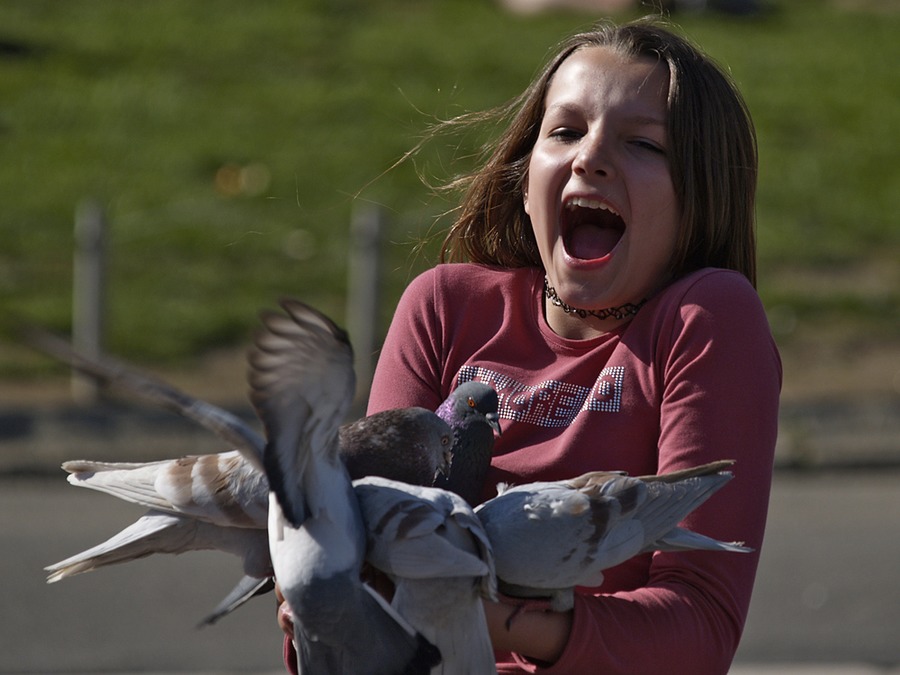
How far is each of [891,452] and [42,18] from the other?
9389 mm

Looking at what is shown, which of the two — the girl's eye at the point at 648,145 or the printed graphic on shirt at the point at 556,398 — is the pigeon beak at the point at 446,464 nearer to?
the printed graphic on shirt at the point at 556,398

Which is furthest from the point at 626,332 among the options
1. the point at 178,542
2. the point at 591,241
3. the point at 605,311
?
the point at 178,542

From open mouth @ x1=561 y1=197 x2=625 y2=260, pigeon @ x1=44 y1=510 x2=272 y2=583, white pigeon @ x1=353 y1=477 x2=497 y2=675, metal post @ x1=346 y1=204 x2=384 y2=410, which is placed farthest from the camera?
metal post @ x1=346 y1=204 x2=384 y2=410

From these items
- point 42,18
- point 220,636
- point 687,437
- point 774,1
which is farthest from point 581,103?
point 774,1

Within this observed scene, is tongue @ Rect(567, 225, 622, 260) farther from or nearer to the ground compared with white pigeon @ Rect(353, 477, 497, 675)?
farther from the ground

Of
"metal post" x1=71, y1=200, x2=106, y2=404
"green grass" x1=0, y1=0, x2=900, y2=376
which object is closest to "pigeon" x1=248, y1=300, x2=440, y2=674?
"green grass" x1=0, y1=0, x2=900, y2=376

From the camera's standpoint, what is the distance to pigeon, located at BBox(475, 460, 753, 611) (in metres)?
1.88

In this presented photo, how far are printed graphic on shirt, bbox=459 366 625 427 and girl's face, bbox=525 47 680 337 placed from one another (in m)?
0.15

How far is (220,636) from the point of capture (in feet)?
17.1

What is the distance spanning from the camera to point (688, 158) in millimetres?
2262

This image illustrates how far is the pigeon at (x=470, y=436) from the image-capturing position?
2.12 metres

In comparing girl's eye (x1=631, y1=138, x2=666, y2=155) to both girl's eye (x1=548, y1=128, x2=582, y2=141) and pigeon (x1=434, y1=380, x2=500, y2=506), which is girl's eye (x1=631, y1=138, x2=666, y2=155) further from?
pigeon (x1=434, y1=380, x2=500, y2=506)

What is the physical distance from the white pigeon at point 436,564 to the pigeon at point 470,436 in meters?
0.26

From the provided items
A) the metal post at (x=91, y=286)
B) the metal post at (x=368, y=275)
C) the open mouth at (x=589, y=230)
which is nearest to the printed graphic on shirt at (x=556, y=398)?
the open mouth at (x=589, y=230)
